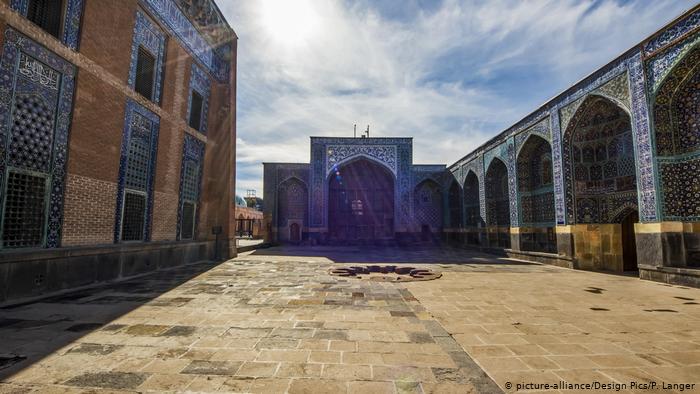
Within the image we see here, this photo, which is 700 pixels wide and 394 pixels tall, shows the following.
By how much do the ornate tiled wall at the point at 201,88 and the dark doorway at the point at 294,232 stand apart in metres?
10.8

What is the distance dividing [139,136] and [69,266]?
11.3 feet

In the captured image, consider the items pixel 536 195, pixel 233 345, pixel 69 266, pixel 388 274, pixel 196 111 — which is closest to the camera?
pixel 233 345

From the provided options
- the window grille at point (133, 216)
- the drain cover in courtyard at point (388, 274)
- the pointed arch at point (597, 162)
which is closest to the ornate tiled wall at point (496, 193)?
the pointed arch at point (597, 162)

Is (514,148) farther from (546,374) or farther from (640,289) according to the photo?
(546,374)

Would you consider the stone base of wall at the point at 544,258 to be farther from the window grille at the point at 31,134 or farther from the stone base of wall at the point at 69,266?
the window grille at the point at 31,134

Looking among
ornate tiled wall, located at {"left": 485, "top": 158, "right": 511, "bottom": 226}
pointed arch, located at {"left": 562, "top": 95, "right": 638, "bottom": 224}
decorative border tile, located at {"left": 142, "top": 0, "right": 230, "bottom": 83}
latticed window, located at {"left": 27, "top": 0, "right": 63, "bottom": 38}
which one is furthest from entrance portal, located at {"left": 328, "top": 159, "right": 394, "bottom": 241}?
latticed window, located at {"left": 27, "top": 0, "right": 63, "bottom": 38}

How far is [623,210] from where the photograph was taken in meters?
9.03

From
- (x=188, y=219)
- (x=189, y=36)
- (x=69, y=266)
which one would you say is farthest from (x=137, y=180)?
(x=189, y=36)

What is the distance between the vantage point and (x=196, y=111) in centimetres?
1089

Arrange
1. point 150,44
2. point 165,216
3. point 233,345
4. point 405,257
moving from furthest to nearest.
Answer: point 405,257 → point 165,216 → point 150,44 → point 233,345

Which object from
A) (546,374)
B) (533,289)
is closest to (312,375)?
(546,374)

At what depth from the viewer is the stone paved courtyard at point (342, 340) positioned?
236cm

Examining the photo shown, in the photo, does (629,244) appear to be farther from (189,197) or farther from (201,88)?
(201,88)

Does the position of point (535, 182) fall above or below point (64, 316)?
above
